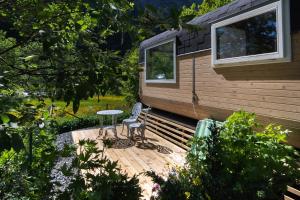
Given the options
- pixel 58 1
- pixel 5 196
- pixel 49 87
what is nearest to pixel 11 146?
pixel 49 87

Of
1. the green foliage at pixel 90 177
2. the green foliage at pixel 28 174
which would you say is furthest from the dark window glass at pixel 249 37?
the green foliage at pixel 28 174

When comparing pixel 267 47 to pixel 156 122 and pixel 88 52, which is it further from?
pixel 156 122

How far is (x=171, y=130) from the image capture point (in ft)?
27.5

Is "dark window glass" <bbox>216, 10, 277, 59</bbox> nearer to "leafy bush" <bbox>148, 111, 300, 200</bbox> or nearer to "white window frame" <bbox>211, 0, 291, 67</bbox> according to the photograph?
"white window frame" <bbox>211, 0, 291, 67</bbox>

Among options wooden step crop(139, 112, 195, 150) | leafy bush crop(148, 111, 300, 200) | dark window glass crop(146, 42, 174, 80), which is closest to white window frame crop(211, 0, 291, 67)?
leafy bush crop(148, 111, 300, 200)

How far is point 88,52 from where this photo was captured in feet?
5.45

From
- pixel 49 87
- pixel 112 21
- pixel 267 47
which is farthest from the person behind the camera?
pixel 267 47

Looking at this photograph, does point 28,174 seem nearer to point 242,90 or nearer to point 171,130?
point 242,90

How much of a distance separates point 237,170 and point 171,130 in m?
4.93

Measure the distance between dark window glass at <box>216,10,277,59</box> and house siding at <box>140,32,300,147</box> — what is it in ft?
0.88

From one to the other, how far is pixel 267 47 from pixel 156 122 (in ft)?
18.1

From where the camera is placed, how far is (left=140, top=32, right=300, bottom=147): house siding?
415 centimetres

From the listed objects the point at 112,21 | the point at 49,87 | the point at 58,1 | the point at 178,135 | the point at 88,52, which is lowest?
the point at 178,135

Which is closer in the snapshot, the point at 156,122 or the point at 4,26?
the point at 4,26
